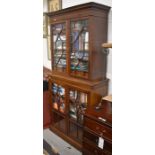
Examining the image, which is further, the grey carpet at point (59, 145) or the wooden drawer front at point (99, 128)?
the grey carpet at point (59, 145)

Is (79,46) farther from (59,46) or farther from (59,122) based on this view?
(59,122)

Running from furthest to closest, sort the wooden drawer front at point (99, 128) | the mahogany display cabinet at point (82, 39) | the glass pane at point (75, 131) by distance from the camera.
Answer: the glass pane at point (75, 131) → the mahogany display cabinet at point (82, 39) → the wooden drawer front at point (99, 128)

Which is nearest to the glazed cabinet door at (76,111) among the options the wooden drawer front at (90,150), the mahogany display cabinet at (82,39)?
the mahogany display cabinet at (82,39)

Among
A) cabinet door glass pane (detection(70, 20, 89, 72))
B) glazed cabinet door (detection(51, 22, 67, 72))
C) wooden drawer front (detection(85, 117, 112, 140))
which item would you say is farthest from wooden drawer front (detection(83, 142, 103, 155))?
glazed cabinet door (detection(51, 22, 67, 72))

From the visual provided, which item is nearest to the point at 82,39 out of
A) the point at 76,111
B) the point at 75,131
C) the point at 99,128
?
the point at 76,111

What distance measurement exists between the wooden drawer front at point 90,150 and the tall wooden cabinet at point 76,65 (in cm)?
40

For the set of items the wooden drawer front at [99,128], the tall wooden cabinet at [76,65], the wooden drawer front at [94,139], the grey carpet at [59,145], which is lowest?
the grey carpet at [59,145]

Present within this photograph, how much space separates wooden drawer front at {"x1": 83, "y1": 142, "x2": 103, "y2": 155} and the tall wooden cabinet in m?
0.40

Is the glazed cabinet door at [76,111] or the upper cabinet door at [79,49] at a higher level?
the upper cabinet door at [79,49]

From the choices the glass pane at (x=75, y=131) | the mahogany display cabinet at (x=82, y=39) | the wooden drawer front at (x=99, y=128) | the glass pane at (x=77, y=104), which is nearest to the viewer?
the wooden drawer front at (x=99, y=128)

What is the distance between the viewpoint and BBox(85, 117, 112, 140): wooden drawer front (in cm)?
175

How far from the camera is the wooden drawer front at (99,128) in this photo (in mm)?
1747

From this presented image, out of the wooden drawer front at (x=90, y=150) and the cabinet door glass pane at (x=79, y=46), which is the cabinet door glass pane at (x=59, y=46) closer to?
the cabinet door glass pane at (x=79, y=46)

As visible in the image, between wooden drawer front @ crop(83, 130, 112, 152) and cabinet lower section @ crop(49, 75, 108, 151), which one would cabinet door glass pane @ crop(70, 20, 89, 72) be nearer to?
cabinet lower section @ crop(49, 75, 108, 151)
